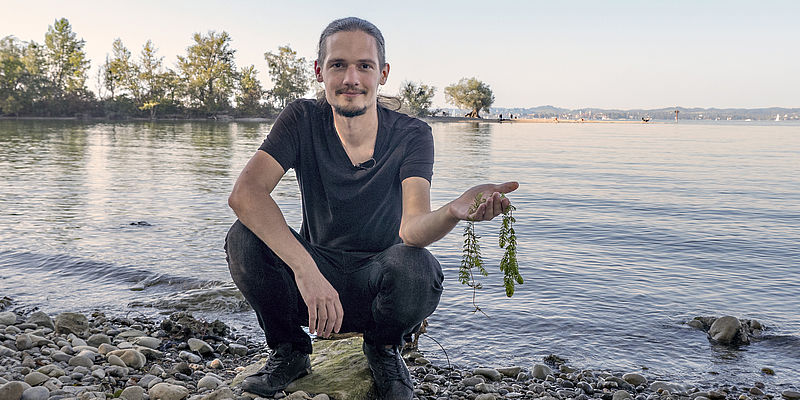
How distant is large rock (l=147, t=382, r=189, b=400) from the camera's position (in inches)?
149

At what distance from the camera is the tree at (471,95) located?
163 metres

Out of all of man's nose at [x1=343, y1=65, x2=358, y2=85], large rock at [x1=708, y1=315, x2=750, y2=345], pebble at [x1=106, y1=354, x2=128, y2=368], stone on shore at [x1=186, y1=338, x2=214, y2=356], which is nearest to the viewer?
man's nose at [x1=343, y1=65, x2=358, y2=85]

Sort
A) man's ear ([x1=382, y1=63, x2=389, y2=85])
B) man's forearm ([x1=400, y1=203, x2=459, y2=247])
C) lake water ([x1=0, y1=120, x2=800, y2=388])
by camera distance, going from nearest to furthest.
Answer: man's forearm ([x1=400, y1=203, x2=459, y2=247]) < man's ear ([x1=382, y1=63, x2=389, y2=85]) < lake water ([x1=0, y1=120, x2=800, y2=388])

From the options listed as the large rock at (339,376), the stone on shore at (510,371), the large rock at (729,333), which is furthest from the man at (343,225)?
the large rock at (729,333)

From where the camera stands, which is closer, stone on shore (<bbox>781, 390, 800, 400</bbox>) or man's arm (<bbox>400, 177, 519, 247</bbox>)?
man's arm (<bbox>400, 177, 519, 247</bbox>)

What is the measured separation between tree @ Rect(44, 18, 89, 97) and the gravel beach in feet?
337

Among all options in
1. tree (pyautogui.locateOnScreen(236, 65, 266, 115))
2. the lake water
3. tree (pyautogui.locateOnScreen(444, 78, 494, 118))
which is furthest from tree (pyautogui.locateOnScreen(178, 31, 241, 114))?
the lake water

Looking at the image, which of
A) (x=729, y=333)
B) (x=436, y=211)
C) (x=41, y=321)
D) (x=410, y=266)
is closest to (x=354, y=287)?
(x=410, y=266)

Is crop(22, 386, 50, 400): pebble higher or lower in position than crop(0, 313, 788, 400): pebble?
higher

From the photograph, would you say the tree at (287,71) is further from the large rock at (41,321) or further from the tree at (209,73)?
the large rock at (41,321)

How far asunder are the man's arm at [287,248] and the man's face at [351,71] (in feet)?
2.30

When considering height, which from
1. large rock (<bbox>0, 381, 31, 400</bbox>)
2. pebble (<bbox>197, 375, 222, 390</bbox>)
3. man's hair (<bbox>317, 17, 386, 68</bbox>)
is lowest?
pebble (<bbox>197, 375, 222, 390</bbox>)

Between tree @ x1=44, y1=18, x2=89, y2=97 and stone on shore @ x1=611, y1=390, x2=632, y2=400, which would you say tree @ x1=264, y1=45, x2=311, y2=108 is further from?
stone on shore @ x1=611, y1=390, x2=632, y2=400

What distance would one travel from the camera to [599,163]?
3173cm
